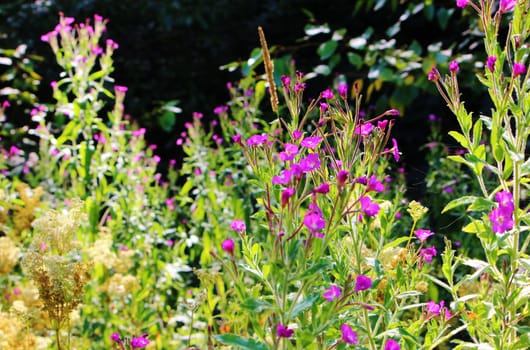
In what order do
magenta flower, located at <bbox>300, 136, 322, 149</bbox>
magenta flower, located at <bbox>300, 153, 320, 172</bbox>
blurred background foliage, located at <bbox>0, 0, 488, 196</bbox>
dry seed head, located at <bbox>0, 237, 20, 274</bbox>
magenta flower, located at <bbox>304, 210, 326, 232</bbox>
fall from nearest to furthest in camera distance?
magenta flower, located at <bbox>304, 210, 326, 232</bbox>, magenta flower, located at <bbox>300, 153, 320, 172</bbox>, magenta flower, located at <bbox>300, 136, 322, 149</bbox>, dry seed head, located at <bbox>0, 237, 20, 274</bbox>, blurred background foliage, located at <bbox>0, 0, 488, 196</bbox>

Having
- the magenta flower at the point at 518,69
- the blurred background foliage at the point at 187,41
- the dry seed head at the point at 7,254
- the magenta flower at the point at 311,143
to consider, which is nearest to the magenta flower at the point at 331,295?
the magenta flower at the point at 311,143

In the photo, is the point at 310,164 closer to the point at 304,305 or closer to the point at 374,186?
the point at 374,186

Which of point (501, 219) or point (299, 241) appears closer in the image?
point (299, 241)

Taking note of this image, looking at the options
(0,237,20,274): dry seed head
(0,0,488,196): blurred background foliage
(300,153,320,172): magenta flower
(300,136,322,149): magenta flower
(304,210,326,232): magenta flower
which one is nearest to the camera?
(304,210,326,232): magenta flower

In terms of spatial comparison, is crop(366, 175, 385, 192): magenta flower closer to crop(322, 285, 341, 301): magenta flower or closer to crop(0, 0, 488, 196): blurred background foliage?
crop(322, 285, 341, 301): magenta flower

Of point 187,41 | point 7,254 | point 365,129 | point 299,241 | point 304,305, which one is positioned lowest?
point 7,254

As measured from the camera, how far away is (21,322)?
195cm

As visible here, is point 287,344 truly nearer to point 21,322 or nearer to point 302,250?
point 302,250

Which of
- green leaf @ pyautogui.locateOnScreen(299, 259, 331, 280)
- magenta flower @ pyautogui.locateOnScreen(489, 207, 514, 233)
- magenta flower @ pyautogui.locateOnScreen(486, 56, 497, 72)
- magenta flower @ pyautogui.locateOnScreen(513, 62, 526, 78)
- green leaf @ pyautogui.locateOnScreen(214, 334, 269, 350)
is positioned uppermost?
magenta flower @ pyautogui.locateOnScreen(486, 56, 497, 72)

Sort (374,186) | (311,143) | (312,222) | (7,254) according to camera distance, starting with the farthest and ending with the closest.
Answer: (7,254)
(311,143)
(374,186)
(312,222)

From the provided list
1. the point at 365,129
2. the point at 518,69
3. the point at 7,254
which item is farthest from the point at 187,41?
the point at 518,69

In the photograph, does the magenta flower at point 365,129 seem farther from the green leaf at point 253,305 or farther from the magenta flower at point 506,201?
the green leaf at point 253,305

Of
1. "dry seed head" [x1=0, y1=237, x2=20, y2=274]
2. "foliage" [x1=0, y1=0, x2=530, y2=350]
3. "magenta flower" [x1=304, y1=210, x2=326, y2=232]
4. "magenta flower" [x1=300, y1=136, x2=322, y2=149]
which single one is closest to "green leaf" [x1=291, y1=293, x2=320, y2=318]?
"foliage" [x1=0, y1=0, x2=530, y2=350]

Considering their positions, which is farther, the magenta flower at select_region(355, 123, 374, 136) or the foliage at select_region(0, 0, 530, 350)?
the magenta flower at select_region(355, 123, 374, 136)
